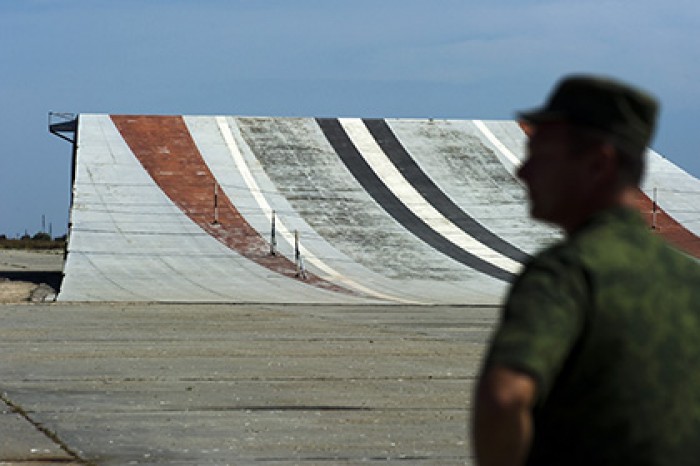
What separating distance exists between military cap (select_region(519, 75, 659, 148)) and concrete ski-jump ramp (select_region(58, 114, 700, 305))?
23.6 metres

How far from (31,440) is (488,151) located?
31.3 metres

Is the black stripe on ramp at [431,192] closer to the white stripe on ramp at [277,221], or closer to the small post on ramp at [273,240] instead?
the white stripe on ramp at [277,221]

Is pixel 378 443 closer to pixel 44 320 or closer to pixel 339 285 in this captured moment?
pixel 44 320

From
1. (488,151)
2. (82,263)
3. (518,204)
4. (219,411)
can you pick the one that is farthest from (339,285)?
(219,411)

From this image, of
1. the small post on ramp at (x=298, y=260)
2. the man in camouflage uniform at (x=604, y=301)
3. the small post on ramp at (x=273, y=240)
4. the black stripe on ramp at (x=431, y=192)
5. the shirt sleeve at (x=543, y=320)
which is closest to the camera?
the shirt sleeve at (x=543, y=320)

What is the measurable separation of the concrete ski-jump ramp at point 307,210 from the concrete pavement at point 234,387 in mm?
6123

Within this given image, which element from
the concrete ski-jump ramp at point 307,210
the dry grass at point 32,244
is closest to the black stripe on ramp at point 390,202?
the concrete ski-jump ramp at point 307,210

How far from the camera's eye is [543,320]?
116 inches

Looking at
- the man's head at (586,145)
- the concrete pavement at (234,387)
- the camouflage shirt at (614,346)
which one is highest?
the man's head at (586,145)

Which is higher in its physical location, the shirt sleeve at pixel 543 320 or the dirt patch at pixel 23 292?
the shirt sleeve at pixel 543 320

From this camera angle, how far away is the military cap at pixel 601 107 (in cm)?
312

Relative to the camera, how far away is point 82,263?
30.1 meters

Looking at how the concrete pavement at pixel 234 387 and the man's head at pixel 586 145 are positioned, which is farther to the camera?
the concrete pavement at pixel 234 387

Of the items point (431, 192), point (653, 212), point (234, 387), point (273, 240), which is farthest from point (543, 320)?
point (431, 192)
